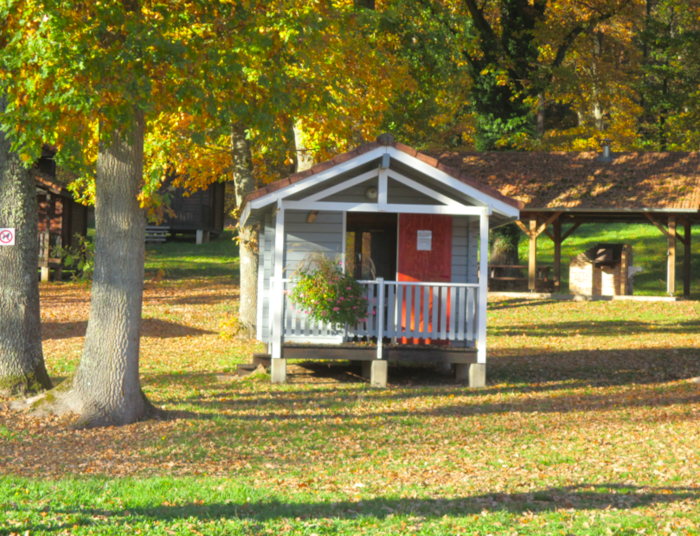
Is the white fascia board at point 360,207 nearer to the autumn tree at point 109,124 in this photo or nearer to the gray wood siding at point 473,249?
the gray wood siding at point 473,249

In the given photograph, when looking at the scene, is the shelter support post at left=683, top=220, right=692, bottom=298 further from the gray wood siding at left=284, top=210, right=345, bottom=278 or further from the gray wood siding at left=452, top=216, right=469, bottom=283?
the gray wood siding at left=284, top=210, right=345, bottom=278

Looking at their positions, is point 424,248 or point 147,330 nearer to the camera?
point 424,248

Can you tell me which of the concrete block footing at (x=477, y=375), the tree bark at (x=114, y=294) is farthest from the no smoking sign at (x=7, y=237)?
the concrete block footing at (x=477, y=375)

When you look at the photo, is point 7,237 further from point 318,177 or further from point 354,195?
point 354,195

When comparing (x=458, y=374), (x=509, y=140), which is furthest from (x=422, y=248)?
(x=509, y=140)

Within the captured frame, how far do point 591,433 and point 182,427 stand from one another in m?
4.72

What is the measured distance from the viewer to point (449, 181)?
36.8ft

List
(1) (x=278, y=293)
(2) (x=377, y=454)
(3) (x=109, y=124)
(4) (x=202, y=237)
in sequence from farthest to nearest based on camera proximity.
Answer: (4) (x=202, y=237)
(1) (x=278, y=293)
(3) (x=109, y=124)
(2) (x=377, y=454)

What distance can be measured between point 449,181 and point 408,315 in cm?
214

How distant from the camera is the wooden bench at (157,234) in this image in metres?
36.8

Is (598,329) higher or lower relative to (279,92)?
lower

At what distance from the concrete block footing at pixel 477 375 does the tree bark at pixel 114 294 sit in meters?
5.29

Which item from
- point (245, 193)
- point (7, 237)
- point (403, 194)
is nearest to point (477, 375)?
point (403, 194)

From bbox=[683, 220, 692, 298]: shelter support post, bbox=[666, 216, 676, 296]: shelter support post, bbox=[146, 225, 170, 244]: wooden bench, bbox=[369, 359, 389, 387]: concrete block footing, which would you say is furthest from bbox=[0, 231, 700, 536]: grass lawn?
bbox=[146, 225, 170, 244]: wooden bench
